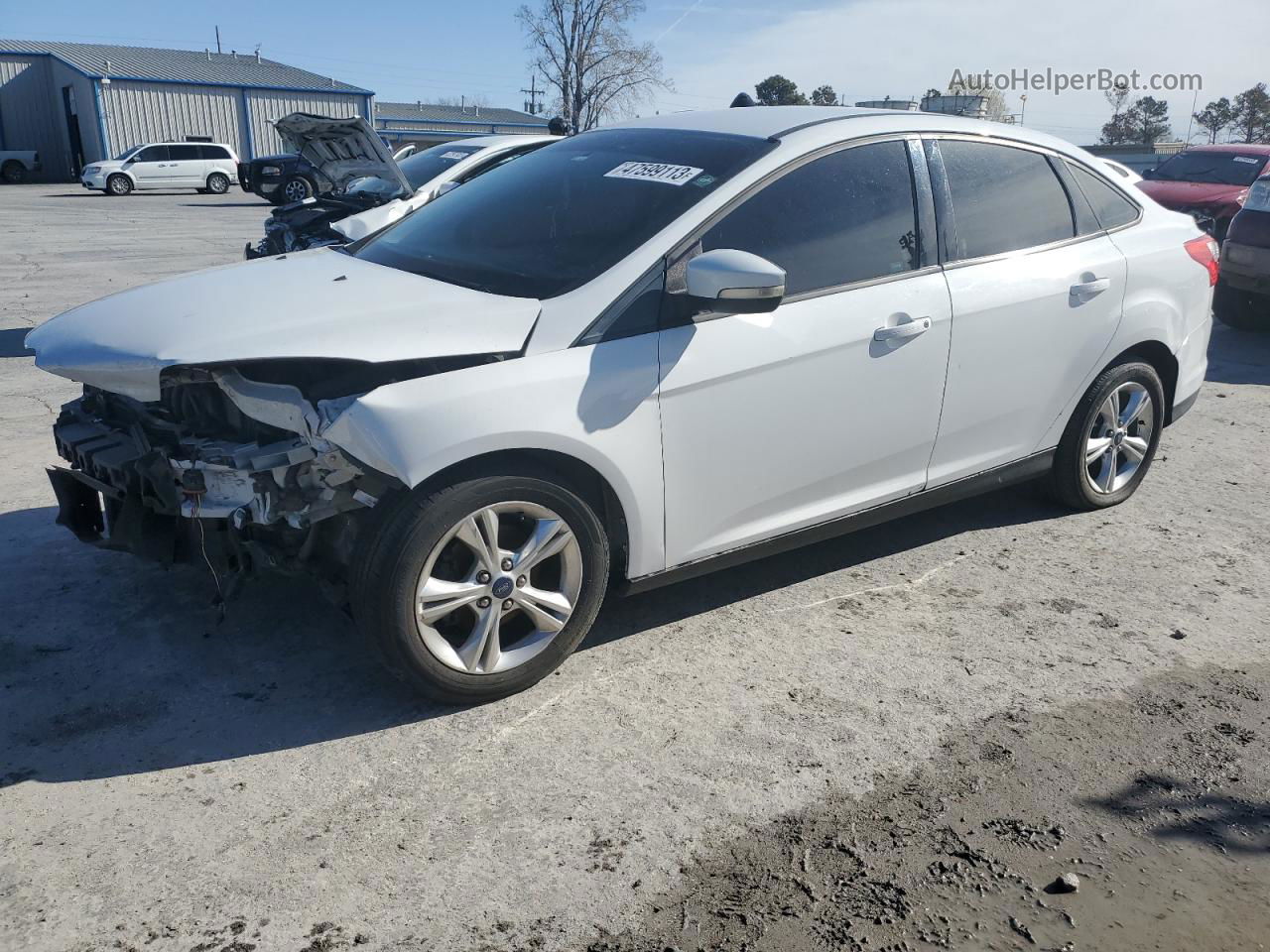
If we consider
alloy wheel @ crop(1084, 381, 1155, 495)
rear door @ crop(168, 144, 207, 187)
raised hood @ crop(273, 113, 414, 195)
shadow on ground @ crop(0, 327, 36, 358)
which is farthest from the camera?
rear door @ crop(168, 144, 207, 187)

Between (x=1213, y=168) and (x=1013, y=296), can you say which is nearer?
(x=1013, y=296)

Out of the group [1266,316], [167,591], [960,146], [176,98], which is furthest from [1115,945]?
[176,98]

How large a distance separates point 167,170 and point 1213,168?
3025 centimetres

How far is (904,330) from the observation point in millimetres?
3895

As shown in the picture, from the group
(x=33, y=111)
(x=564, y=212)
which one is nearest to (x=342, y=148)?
(x=564, y=212)

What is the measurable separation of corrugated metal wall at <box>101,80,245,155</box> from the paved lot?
1776 inches

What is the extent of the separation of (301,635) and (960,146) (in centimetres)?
315

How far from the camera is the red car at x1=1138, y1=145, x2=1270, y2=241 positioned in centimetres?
1297

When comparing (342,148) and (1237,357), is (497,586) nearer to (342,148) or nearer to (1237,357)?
(342,148)

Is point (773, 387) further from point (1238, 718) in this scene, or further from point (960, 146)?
point (1238, 718)

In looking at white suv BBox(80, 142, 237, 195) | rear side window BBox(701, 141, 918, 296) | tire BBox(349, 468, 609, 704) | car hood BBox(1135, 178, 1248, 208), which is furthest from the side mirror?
white suv BBox(80, 142, 237, 195)

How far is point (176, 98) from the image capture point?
45.5 m

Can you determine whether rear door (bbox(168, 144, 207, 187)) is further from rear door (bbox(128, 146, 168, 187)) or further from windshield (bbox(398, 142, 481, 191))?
windshield (bbox(398, 142, 481, 191))

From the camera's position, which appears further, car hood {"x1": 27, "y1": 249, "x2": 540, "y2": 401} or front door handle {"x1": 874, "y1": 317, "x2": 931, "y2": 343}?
front door handle {"x1": 874, "y1": 317, "x2": 931, "y2": 343}
